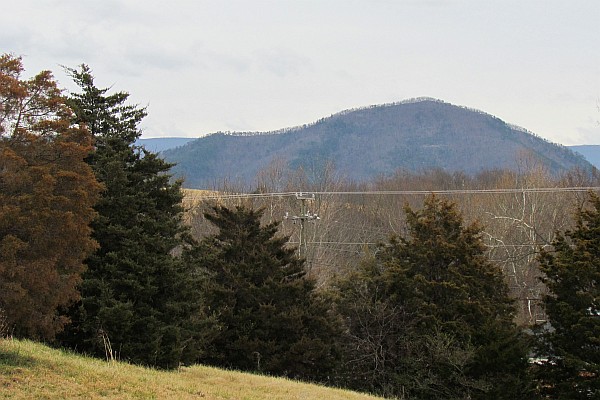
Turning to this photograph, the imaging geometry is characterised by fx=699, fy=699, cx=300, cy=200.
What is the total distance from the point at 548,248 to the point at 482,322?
2618 centimetres

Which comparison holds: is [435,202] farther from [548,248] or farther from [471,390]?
[548,248]

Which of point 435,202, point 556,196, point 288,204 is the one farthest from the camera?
point 288,204

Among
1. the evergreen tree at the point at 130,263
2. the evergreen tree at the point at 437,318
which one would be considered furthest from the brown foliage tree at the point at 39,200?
the evergreen tree at the point at 437,318

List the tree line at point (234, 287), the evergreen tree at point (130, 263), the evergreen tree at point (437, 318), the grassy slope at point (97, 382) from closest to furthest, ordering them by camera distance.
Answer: the grassy slope at point (97, 382), the tree line at point (234, 287), the evergreen tree at point (130, 263), the evergreen tree at point (437, 318)

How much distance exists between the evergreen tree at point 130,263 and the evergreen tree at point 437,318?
31.9ft

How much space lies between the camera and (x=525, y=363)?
25.7 meters

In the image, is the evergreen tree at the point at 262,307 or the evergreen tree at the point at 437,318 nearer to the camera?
the evergreen tree at the point at 437,318

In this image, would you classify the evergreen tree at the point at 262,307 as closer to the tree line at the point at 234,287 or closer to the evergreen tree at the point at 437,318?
the tree line at the point at 234,287

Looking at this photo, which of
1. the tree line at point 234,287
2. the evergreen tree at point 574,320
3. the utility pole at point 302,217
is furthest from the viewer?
the utility pole at point 302,217

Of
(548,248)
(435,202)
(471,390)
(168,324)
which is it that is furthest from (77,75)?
(548,248)

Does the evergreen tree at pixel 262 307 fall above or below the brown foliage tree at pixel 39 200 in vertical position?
below

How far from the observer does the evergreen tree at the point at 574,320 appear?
23.8 meters

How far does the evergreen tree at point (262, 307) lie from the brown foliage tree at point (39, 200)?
1164 cm

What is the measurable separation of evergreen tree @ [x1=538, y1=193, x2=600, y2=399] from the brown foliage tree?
17565 mm
